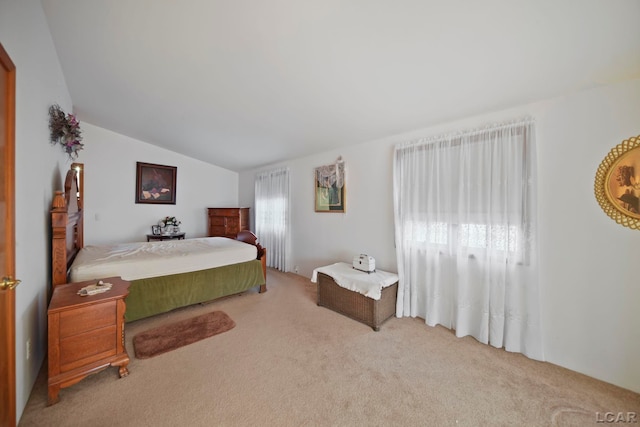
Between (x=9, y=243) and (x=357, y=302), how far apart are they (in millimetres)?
2697

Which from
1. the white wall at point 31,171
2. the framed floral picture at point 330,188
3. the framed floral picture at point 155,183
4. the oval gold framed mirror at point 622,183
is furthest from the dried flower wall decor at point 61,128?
the oval gold framed mirror at point 622,183

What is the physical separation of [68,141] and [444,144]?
404 cm

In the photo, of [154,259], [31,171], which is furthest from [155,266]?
[31,171]

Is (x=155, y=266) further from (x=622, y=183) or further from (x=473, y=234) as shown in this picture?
(x=622, y=183)

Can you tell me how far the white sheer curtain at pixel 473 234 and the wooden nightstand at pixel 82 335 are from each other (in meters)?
2.72

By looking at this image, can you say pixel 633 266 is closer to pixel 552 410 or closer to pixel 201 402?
pixel 552 410

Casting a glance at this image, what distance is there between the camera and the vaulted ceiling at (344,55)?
1360mm

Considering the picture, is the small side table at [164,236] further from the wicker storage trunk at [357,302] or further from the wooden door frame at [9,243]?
the wooden door frame at [9,243]

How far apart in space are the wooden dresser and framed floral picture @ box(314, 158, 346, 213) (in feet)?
7.02

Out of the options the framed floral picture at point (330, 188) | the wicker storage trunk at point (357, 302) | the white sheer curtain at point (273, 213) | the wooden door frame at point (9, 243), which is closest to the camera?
the wooden door frame at point (9, 243)

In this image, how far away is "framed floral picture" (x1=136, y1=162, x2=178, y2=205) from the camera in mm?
4773

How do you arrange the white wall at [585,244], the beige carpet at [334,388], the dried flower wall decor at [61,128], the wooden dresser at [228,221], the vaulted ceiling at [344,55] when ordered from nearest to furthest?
the vaulted ceiling at [344,55]
the beige carpet at [334,388]
the white wall at [585,244]
the dried flower wall decor at [61,128]
the wooden dresser at [228,221]

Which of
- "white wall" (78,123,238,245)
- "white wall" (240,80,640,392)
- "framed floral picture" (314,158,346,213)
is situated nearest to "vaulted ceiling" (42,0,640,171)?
"white wall" (240,80,640,392)

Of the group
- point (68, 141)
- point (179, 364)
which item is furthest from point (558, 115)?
point (68, 141)
